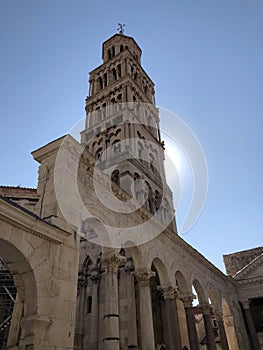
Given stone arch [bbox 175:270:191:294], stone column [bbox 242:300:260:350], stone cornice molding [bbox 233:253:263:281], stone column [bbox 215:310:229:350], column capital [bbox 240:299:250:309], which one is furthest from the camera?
stone cornice molding [bbox 233:253:263:281]

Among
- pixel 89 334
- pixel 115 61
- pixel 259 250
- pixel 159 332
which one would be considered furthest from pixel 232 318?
pixel 115 61

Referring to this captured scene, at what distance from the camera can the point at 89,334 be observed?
1531cm

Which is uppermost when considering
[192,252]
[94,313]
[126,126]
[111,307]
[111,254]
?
[126,126]

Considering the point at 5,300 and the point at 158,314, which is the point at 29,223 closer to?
the point at 5,300

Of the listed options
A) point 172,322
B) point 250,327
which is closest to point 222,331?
point 250,327

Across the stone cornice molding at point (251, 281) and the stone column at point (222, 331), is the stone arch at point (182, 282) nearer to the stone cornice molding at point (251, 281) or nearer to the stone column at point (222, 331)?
the stone column at point (222, 331)

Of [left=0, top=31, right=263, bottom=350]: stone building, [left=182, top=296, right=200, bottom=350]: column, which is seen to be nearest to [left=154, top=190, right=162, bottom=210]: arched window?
[left=0, top=31, right=263, bottom=350]: stone building

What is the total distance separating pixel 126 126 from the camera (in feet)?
83.5

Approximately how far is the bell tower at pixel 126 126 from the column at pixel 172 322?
798cm

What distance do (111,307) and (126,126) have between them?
57.5 feet

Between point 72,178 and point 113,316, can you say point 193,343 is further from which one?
point 72,178

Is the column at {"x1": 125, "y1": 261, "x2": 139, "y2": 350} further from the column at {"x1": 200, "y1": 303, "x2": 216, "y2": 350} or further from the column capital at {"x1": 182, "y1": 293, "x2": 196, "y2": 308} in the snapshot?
the column at {"x1": 200, "y1": 303, "x2": 216, "y2": 350}

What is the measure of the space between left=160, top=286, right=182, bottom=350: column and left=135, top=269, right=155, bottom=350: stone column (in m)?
2.21

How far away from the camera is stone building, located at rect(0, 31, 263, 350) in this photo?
7523 mm
